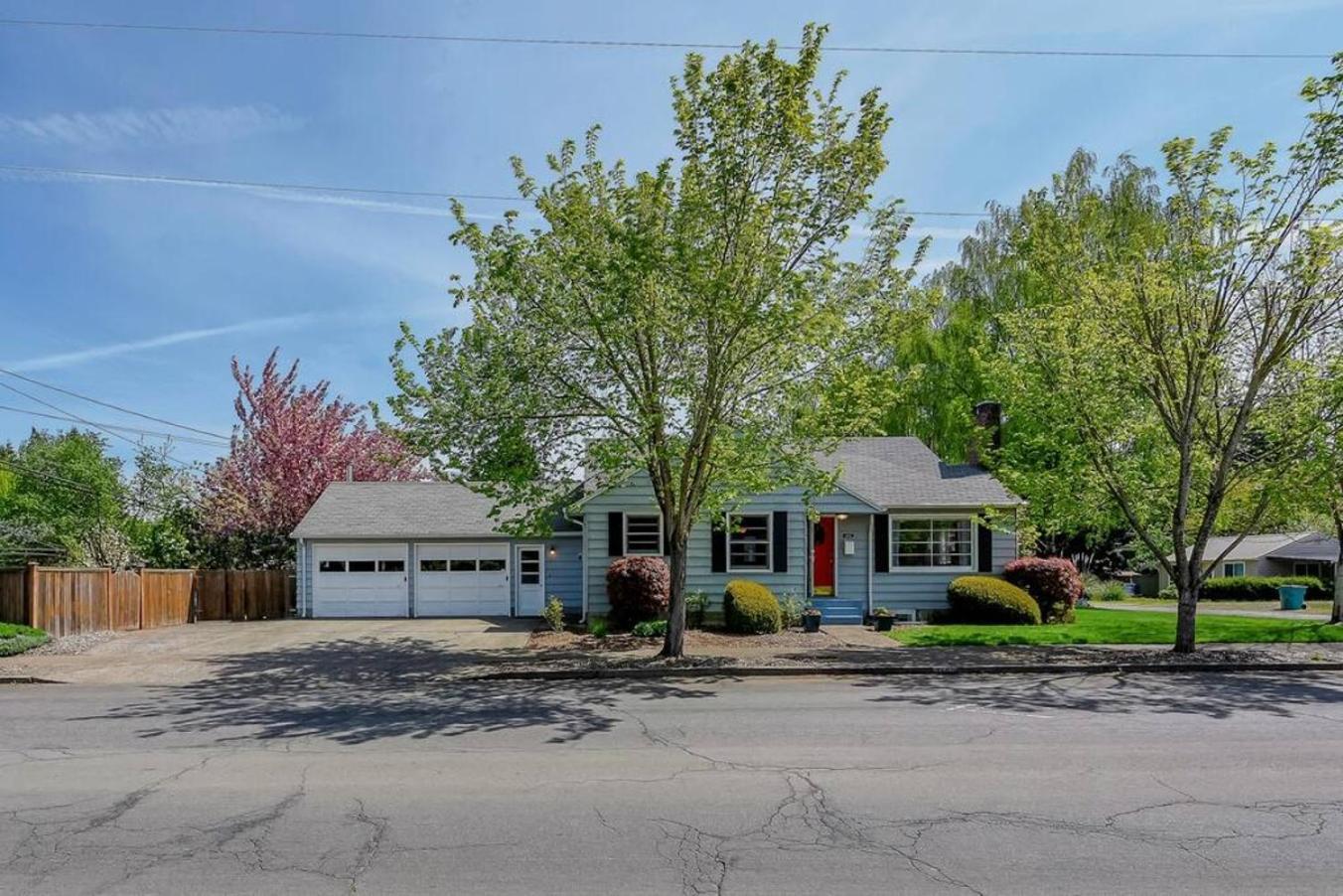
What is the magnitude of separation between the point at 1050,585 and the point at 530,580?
1331 centimetres

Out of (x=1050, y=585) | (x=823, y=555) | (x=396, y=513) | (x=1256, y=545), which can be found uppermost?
(x=396, y=513)

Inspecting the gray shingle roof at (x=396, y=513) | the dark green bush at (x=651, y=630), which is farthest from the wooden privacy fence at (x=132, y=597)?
the dark green bush at (x=651, y=630)

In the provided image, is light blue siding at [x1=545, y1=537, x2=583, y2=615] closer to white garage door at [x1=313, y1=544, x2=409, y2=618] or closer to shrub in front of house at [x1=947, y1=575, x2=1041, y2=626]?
white garage door at [x1=313, y1=544, x2=409, y2=618]

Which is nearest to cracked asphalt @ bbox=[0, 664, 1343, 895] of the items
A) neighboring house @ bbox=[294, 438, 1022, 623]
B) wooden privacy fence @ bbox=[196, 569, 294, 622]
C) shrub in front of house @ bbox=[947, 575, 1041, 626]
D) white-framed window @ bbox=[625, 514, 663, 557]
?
shrub in front of house @ bbox=[947, 575, 1041, 626]

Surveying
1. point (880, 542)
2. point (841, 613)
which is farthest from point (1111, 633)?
point (841, 613)

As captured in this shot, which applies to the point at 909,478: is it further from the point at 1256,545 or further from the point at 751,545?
the point at 1256,545

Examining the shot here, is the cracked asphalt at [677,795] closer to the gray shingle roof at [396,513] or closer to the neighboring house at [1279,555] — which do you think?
the gray shingle roof at [396,513]

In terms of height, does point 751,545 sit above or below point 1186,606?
above

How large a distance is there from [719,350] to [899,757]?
7555 mm

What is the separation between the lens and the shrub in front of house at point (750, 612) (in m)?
18.4

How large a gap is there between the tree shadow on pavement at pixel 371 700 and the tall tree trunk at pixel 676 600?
221cm

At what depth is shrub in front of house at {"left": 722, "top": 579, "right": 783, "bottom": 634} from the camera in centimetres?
1838

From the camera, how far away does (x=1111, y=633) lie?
18.2 metres

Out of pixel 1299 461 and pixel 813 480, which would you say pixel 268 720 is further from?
pixel 1299 461
